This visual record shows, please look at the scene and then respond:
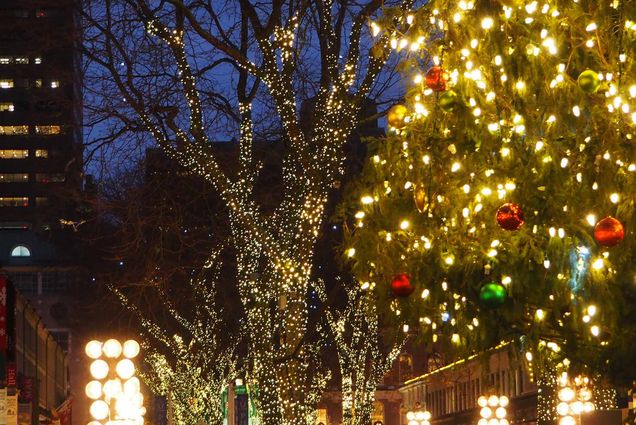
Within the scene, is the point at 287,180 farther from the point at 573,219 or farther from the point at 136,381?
the point at 573,219

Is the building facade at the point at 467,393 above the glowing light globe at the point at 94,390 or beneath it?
above

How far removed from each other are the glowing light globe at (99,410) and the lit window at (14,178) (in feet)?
504

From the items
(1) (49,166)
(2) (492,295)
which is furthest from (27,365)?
(2) (492,295)

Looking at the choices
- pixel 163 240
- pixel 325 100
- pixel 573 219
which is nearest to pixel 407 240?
pixel 573 219

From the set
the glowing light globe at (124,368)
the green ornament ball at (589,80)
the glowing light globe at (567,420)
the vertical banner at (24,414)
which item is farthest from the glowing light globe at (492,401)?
the green ornament ball at (589,80)

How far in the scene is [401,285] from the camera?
10344 mm

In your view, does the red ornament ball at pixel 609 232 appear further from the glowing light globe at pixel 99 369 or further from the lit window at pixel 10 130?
the lit window at pixel 10 130

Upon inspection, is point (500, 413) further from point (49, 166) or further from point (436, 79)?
point (49, 166)

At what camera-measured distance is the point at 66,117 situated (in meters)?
23.4

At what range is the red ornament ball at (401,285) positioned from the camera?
33.9ft

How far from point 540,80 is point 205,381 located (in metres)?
40.1

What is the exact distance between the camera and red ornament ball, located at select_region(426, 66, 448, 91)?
1034 centimetres

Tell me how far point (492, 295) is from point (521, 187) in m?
0.91

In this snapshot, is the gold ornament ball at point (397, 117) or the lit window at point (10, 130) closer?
the gold ornament ball at point (397, 117)
